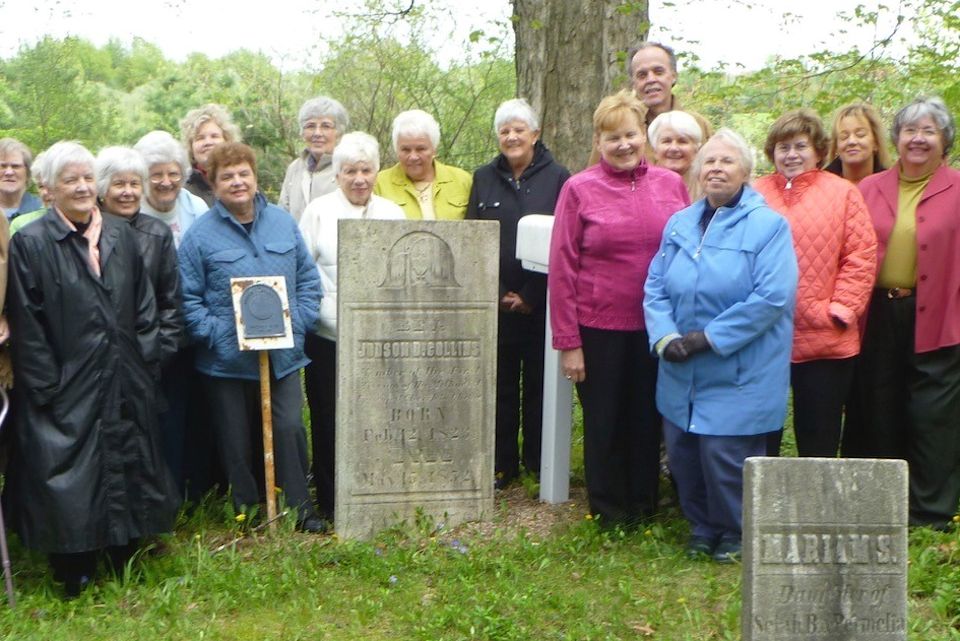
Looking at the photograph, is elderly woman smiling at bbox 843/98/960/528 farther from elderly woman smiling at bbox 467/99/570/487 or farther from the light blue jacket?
elderly woman smiling at bbox 467/99/570/487

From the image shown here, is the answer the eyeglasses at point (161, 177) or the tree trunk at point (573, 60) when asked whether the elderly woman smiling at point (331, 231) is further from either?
the tree trunk at point (573, 60)

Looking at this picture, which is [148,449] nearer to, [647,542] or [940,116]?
[647,542]

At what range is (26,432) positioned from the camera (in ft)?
18.1

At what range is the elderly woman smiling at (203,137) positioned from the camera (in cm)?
699

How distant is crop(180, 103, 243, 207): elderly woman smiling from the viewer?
6988mm

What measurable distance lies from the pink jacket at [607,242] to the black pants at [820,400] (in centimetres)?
87

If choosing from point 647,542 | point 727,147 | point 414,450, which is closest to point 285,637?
point 414,450

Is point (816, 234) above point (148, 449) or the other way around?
above

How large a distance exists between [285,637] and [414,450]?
158cm

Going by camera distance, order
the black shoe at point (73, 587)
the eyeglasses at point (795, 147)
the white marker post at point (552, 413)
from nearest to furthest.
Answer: the black shoe at point (73, 587)
the eyeglasses at point (795, 147)
the white marker post at point (552, 413)

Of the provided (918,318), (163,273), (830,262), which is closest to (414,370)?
(163,273)

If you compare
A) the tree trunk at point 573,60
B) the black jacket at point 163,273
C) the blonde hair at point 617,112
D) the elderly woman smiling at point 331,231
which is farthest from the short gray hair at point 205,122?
the tree trunk at point 573,60

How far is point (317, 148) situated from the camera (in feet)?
24.3

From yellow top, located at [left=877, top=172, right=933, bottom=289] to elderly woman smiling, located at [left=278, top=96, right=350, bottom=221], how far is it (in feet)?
10.5
